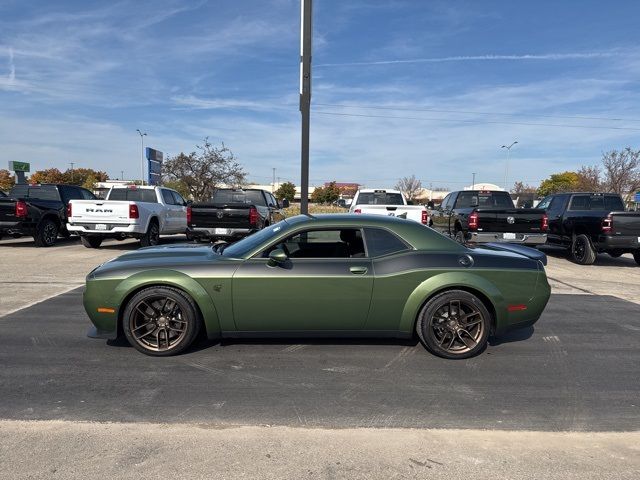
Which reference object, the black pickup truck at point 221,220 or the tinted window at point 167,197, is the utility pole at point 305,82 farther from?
the tinted window at point 167,197

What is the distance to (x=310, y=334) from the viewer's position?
450 centimetres

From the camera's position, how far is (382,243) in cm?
459

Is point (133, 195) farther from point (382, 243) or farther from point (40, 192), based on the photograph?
point (382, 243)

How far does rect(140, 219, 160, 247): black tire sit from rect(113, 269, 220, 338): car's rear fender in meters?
8.80

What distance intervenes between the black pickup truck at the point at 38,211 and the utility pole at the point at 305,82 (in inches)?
302

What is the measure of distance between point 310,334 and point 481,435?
6.12 ft

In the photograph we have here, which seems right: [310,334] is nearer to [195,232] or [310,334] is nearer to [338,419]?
[338,419]

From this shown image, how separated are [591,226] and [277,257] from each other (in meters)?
9.98

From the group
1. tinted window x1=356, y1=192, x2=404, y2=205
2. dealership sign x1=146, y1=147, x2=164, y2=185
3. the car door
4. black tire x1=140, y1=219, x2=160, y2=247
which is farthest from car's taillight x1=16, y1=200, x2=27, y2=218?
dealership sign x1=146, y1=147, x2=164, y2=185

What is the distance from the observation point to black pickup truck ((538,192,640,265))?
34.9 ft

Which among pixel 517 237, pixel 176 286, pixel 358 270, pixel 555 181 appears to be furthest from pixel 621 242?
pixel 555 181

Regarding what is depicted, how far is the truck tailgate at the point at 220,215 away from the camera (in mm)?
11250

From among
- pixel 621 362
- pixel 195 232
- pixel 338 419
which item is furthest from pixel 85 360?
pixel 195 232

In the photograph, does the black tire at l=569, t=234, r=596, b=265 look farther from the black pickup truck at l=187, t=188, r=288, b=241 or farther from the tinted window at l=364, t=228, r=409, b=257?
the tinted window at l=364, t=228, r=409, b=257
